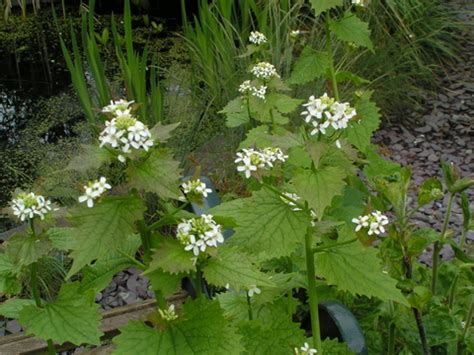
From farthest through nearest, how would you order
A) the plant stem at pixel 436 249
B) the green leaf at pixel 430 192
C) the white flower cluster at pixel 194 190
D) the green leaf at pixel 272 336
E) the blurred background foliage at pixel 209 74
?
the blurred background foliage at pixel 209 74 → the plant stem at pixel 436 249 → the green leaf at pixel 430 192 → the green leaf at pixel 272 336 → the white flower cluster at pixel 194 190

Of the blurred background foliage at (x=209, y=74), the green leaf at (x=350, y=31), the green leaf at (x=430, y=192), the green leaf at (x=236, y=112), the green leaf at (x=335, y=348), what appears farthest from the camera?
the blurred background foliage at (x=209, y=74)

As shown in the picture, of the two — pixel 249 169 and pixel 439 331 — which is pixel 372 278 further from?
pixel 439 331

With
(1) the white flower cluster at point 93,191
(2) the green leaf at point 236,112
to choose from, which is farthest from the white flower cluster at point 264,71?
(1) the white flower cluster at point 93,191

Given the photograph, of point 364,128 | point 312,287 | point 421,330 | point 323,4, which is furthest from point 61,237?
point 364,128

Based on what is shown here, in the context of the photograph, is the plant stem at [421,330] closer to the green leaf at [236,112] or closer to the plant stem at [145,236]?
the plant stem at [145,236]

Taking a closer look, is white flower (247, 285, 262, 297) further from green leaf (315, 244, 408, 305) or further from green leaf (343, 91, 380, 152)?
green leaf (343, 91, 380, 152)

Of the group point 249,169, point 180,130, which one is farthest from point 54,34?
point 249,169

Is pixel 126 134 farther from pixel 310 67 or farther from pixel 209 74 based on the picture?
pixel 209 74
